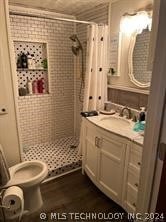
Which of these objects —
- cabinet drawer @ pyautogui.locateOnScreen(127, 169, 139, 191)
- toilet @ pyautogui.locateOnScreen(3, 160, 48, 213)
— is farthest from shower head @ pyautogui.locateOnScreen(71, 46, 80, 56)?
cabinet drawer @ pyautogui.locateOnScreen(127, 169, 139, 191)

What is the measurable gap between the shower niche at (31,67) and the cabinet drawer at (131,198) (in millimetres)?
2165

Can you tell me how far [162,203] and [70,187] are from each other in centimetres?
160

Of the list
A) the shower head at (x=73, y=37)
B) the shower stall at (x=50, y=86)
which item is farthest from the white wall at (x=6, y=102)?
the shower head at (x=73, y=37)

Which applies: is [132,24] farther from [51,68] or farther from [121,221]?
[121,221]

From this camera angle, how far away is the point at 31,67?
2918 millimetres

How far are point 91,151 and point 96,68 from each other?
3.72ft

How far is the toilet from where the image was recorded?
175cm

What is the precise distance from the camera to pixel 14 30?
268 centimetres

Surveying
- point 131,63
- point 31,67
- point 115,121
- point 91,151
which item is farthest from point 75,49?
point 91,151

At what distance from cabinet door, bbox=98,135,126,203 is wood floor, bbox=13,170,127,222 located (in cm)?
15

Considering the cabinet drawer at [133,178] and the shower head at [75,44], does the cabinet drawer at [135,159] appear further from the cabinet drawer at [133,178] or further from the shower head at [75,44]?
the shower head at [75,44]

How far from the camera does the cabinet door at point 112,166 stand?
1.76m

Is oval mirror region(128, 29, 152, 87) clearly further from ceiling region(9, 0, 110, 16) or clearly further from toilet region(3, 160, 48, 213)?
toilet region(3, 160, 48, 213)

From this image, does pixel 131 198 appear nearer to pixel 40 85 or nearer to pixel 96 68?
pixel 96 68
